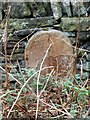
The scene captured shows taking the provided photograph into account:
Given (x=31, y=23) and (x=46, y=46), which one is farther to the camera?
(x=31, y=23)

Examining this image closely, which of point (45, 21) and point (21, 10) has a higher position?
point (21, 10)

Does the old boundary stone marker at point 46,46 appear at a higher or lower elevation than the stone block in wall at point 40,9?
lower

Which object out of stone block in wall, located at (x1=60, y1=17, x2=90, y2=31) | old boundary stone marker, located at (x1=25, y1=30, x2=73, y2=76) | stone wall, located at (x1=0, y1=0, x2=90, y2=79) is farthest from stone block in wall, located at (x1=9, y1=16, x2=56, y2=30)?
old boundary stone marker, located at (x1=25, y1=30, x2=73, y2=76)

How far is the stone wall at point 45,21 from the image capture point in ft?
11.7

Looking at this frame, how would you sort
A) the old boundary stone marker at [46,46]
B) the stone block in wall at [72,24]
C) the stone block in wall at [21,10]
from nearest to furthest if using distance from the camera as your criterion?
the old boundary stone marker at [46,46], the stone block in wall at [72,24], the stone block in wall at [21,10]

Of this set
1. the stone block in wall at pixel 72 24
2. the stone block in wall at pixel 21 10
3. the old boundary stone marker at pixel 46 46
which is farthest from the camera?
the stone block in wall at pixel 21 10

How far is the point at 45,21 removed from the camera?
11.9 feet

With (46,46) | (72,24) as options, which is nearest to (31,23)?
(72,24)

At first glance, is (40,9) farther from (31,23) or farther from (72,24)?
(72,24)

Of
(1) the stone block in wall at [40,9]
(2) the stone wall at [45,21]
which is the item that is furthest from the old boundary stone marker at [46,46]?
(1) the stone block in wall at [40,9]

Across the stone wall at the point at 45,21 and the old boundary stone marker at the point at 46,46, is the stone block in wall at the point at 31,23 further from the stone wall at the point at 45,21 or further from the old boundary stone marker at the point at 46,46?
the old boundary stone marker at the point at 46,46

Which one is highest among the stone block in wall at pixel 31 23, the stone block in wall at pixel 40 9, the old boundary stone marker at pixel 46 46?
the stone block in wall at pixel 40 9

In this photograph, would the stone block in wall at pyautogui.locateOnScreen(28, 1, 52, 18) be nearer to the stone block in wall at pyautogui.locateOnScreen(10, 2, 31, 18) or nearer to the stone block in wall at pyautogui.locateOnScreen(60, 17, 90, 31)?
the stone block in wall at pyautogui.locateOnScreen(10, 2, 31, 18)

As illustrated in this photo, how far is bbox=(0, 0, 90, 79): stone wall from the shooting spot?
356cm
